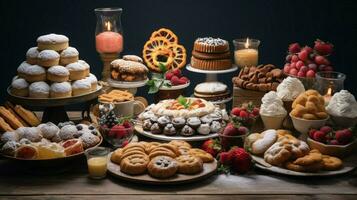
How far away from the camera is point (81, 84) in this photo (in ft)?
10.9

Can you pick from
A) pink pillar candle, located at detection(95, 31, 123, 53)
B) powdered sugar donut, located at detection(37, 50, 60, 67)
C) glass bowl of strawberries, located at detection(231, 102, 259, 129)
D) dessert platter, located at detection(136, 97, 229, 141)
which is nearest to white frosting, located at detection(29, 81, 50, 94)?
powdered sugar donut, located at detection(37, 50, 60, 67)

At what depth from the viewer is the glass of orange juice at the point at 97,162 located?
282 centimetres

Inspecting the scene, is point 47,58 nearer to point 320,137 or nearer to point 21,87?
point 21,87

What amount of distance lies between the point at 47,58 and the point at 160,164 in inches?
38.6

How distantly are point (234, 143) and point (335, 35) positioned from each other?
2228 millimetres

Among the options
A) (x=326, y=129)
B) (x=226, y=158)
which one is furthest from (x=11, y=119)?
(x=326, y=129)

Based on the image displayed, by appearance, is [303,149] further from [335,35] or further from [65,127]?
[335,35]

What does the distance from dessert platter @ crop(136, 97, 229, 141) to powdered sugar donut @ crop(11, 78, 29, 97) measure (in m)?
0.66

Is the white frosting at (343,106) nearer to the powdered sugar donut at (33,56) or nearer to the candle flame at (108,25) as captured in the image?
the candle flame at (108,25)

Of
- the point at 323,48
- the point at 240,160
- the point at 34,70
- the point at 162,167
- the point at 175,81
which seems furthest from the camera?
the point at 175,81

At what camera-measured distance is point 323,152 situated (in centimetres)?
303

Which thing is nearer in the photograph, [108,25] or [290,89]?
[290,89]

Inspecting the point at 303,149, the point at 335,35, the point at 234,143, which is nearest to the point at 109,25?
the point at 234,143

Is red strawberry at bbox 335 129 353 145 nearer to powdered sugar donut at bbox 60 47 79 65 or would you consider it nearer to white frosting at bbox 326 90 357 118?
white frosting at bbox 326 90 357 118
